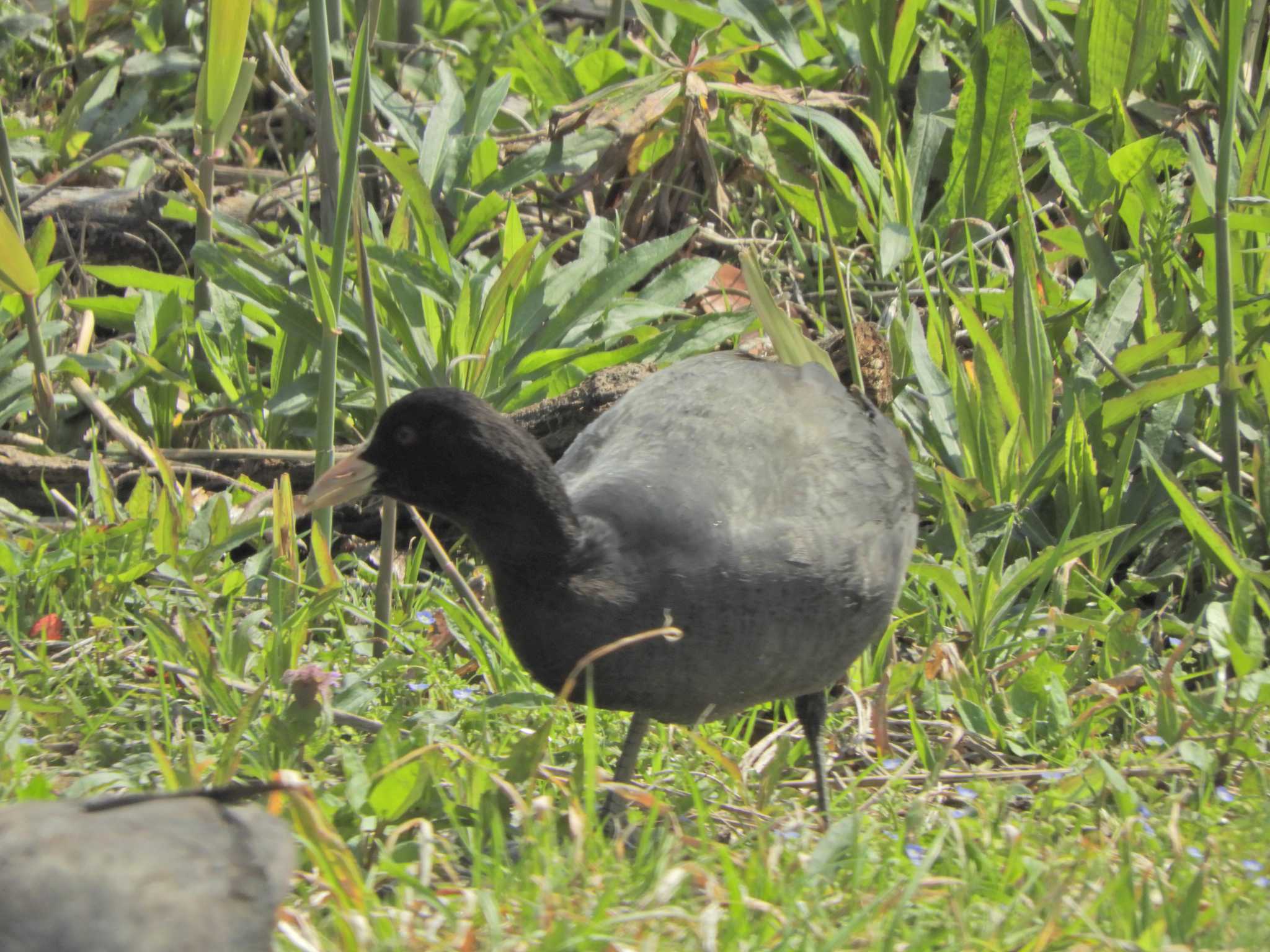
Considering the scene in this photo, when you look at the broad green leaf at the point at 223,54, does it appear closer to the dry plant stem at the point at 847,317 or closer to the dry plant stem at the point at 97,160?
the dry plant stem at the point at 97,160

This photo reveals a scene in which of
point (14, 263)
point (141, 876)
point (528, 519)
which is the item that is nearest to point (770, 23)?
point (14, 263)

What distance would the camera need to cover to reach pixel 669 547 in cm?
253

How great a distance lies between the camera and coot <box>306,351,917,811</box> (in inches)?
97.5

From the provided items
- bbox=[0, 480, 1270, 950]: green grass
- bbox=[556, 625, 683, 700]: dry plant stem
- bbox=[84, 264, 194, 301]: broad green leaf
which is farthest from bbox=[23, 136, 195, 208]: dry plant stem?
bbox=[556, 625, 683, 700]: dry plant stem

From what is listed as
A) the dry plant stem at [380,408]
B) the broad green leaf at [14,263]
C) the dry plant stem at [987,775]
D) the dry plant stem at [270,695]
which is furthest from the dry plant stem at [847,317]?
the broad green leaf at [14,263]

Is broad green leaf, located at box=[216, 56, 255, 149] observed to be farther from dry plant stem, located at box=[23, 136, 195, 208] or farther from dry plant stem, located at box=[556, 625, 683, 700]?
dry plant stem, located at box=[556, 625, 683, 700]

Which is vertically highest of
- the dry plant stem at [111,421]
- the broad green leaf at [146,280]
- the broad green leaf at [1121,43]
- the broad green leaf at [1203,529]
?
the broad green leaf at [1121,43]

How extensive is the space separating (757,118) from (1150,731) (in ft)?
7.09

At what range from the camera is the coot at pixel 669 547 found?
2477 mm

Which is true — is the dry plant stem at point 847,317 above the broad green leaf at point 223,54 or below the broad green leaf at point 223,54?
A: below

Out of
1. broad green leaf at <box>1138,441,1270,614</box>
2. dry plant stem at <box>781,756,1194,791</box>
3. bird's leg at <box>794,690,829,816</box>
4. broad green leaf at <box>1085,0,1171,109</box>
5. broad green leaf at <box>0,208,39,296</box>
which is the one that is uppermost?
broad green leaf at <box>1085,0,1171,109</box>

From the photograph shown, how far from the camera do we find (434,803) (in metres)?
2.45

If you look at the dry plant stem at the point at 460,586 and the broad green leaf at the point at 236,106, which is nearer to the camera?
the dry plant stem at the point at 460,586

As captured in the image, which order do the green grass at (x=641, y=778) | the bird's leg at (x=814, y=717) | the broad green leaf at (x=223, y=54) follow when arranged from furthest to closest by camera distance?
the broad green leaf at (x=223, y=54)
the bird's leg at (x=814, y=717)
the green grass at (x=641, y=778)
